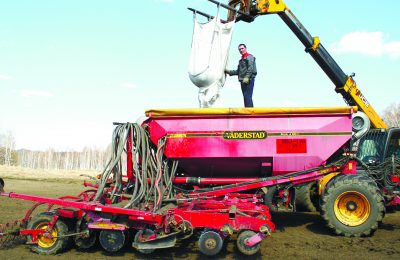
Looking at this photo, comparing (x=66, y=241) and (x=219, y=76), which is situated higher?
(x=219, y=76)

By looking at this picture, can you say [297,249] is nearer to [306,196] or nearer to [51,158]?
[306,196]

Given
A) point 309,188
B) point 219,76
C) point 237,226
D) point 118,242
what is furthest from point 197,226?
point 309,188

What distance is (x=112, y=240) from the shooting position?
15.3 feet

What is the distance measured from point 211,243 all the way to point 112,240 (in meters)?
1.29

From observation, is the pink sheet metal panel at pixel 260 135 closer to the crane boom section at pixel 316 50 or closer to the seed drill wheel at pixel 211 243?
the seed drill wheel at pixel 211 243

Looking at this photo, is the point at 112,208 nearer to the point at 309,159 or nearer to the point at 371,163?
the point at 309,159

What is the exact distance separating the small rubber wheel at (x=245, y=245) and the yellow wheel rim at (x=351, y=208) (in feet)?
5.90

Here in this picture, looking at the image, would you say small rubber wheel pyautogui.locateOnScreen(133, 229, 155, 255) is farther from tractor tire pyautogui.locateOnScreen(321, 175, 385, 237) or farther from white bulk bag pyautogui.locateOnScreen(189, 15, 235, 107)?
tractor tire pyautogui.locateOnScreen(321, 175, 385, 237)

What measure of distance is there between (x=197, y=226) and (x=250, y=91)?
9.27 feet

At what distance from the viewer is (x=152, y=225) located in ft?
15.5

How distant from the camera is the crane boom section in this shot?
7.57 metres

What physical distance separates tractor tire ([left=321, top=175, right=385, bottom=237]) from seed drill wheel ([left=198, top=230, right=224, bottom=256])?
6.59 feet

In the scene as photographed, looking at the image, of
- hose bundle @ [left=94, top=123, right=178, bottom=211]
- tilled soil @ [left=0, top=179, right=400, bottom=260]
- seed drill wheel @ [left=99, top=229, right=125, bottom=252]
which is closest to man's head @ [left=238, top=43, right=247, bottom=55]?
hose bundle @ [left=94, top=123, right=178, bottom=211]

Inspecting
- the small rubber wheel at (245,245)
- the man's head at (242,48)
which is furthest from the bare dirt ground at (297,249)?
the man's head at (242,48)
